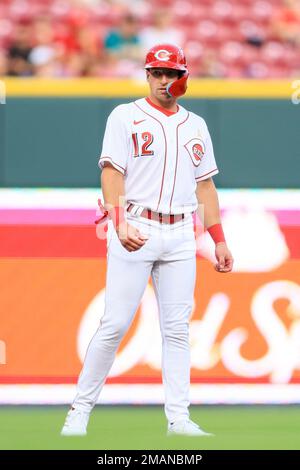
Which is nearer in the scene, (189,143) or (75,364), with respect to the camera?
(189,143)

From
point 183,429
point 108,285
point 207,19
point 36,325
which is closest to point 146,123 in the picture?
point 108,285

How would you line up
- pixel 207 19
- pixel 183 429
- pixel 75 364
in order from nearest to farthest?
pixel 183 429, pixel 75 364, pixel 207 19

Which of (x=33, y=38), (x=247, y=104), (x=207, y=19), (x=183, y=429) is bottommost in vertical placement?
(x=183, y=429)

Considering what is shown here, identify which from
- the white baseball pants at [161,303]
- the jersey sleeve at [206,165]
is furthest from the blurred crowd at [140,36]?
the white baseball pants at [161,303]

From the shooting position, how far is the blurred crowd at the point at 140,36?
951 cm

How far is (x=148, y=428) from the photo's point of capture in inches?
193

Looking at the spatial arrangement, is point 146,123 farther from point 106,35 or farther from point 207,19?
point 207,19

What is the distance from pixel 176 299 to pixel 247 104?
1.79 metres

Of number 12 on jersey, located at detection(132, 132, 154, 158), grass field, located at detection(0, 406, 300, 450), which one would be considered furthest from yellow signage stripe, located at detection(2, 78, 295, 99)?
grass field, located at detection(0, 406, 300, 450)

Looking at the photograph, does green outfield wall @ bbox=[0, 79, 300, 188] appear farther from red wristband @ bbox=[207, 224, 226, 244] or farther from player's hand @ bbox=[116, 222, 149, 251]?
player's hand @ bbox=[116, 222, 149, 251]

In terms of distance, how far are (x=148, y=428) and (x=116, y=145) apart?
1375mm

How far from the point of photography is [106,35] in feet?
32.7

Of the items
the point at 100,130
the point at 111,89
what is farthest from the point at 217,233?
the point at 111,89

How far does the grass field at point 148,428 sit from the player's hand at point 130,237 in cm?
79
